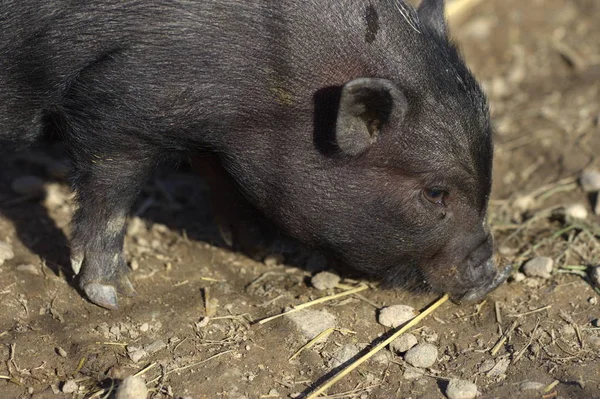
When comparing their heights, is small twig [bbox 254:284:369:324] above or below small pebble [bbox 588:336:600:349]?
below

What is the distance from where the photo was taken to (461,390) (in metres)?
4.01

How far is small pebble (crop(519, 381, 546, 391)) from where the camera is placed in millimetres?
4035

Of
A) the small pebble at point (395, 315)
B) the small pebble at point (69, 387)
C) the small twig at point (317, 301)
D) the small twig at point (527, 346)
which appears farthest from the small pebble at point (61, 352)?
the small twig at point (527, 346)

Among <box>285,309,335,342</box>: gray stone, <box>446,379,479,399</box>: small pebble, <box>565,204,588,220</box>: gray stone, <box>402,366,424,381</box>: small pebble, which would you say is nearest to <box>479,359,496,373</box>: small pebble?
<box>446,379,479,399</box>: small pebble

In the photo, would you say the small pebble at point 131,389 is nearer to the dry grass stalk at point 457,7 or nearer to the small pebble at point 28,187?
the small pebble at point 28,187

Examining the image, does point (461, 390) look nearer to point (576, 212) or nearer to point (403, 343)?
point (403, 343)

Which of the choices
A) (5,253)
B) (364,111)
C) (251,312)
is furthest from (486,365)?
(5,253)

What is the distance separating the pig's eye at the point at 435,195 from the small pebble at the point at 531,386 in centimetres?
96

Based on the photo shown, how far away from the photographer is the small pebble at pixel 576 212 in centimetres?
543

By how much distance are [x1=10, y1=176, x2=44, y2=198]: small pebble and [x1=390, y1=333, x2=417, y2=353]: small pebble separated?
2498 millimetres

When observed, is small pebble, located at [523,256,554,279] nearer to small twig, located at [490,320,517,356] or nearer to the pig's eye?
small twig, located at [490,320,517,356]

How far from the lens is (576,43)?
7.78 m

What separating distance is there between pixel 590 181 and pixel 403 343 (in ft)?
6.84

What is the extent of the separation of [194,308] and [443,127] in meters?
1.57
